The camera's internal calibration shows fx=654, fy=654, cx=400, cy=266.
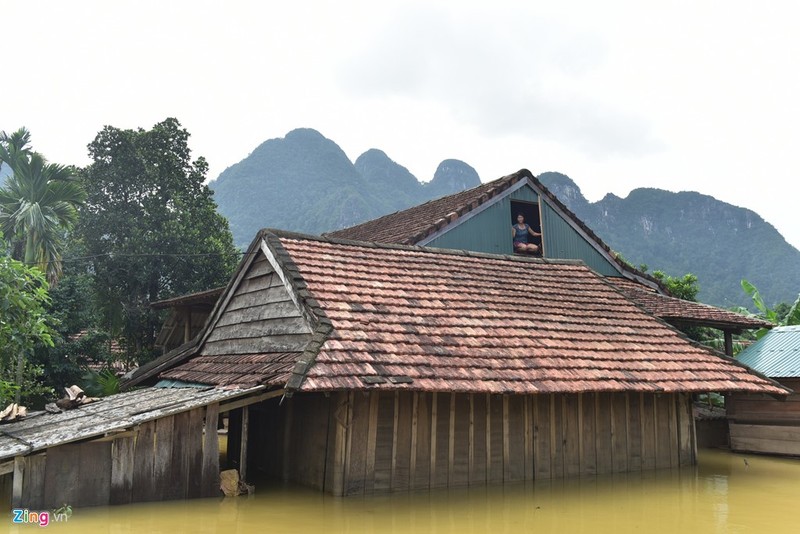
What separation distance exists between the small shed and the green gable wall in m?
8.13

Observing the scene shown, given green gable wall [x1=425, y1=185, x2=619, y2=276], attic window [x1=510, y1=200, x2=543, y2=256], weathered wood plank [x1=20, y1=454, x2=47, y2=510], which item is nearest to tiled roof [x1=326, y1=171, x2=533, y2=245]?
green gable wall [x1=425, y1=185, x2=619, y2=276]

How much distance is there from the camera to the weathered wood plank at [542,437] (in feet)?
33.0

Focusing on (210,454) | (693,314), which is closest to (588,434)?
(210,454)

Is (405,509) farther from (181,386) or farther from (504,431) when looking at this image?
(181,386)

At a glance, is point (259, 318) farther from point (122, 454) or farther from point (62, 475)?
point (62, 475)

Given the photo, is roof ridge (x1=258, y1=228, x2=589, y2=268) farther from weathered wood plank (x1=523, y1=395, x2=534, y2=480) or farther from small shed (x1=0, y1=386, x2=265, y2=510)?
weathered wood plank (x1=523, y1=395, x2=534, y2=480)

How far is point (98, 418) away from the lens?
27.8 ft

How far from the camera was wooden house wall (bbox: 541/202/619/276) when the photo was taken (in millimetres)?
17453

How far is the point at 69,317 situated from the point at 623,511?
14475 mm

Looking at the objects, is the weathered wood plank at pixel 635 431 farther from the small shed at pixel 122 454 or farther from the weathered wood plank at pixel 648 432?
the small shed at pixel 122 454

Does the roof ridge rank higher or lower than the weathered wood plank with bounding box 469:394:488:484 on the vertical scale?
higher

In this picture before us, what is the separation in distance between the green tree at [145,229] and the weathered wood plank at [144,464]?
14.7 m

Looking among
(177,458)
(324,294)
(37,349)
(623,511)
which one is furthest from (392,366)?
(37,349)

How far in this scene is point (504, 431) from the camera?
9820 millimetres
